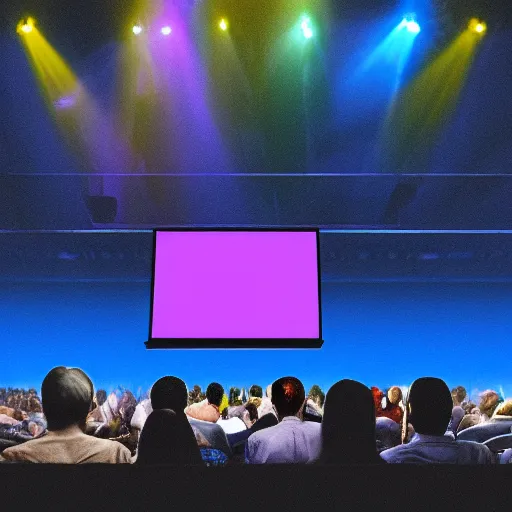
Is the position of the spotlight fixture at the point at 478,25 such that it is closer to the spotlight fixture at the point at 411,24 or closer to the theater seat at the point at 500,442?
the spotlight fixture at the point at 411,24

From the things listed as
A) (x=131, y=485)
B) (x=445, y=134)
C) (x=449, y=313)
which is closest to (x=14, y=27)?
(x=445, y=134)

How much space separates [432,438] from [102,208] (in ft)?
20.0

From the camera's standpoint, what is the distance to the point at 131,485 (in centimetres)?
56

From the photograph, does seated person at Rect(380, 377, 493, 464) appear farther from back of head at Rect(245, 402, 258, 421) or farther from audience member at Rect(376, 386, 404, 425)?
audience member at Rect(376, 386, 404, 425)

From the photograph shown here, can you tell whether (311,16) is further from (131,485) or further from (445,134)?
(131,485)

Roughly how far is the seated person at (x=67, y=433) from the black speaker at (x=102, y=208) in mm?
5652

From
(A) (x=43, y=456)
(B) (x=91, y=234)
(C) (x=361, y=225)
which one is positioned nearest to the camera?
(A) (x=43, y=456)

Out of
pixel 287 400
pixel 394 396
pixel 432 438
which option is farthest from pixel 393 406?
pixel 432 438

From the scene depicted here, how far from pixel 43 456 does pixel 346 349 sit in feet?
25.4

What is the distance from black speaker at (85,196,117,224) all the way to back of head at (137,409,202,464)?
598cm

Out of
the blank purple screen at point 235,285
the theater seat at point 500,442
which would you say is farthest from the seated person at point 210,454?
the blank purple screen at point 235,285

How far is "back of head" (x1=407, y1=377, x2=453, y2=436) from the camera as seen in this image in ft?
6.58

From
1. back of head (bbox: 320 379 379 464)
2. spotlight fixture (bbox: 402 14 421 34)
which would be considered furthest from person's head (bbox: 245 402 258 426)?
back of head (bbox: 320 379 379 464)

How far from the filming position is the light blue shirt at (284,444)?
235 cm
